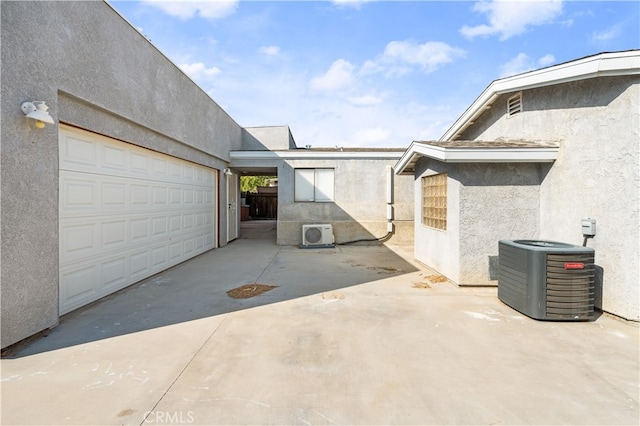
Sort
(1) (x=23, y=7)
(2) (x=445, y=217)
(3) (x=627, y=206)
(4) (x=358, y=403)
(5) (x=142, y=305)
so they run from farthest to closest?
(2) (x=445, y=217)
(5) (x=142, y=305)
(3) (x=627, y=206)
(1) (x=23, y=7)
(4) (x=358, y=403)

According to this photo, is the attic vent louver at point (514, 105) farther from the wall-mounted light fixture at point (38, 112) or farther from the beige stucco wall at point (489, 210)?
the wall-mounted light fixture at point (38, 112)

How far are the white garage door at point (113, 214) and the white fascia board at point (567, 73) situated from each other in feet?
25.0

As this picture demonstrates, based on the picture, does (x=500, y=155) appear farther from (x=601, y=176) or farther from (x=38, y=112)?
(x=38, y=112)

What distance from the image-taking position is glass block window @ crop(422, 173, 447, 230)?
6.36 m

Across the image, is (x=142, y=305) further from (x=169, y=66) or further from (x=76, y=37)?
(x=169, y=66)

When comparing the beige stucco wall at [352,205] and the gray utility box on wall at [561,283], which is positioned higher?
the beige stucco wall at [352,205]

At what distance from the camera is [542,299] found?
157 inches

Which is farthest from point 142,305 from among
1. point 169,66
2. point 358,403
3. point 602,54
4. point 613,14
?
point 613,14

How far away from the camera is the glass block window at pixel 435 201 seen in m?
6.36

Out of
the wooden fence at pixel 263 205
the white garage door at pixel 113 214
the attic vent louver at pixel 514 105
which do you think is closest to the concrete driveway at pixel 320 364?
the white garage door at pixel 113 214

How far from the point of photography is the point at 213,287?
18.5ft

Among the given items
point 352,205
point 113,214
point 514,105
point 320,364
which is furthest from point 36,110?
point 352,205

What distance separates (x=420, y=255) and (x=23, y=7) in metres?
8.50

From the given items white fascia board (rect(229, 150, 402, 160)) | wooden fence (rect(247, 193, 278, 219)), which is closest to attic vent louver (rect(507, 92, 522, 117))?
white fascia board (rect(229, 150, 402, 160))
